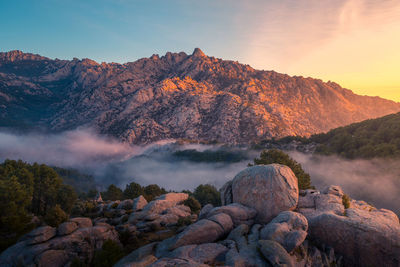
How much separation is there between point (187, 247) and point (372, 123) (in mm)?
113179

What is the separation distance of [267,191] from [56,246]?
27463 mm

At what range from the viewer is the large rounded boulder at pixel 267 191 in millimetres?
25016

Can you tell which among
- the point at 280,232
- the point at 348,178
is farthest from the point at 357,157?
the point at 280,232

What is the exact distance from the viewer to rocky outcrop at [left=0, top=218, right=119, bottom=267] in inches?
983

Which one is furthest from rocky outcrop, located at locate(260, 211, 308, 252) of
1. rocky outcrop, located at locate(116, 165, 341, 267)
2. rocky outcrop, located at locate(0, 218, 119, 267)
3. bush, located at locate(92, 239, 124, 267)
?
rocky outcrop, located at locate(0, 218, 119, 267)

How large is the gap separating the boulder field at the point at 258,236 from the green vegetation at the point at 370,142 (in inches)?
2157

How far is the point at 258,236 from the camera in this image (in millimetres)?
20000

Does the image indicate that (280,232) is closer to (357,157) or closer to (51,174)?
(51,174)

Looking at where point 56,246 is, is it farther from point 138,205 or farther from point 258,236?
point 258,236

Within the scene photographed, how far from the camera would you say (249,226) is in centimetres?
2362

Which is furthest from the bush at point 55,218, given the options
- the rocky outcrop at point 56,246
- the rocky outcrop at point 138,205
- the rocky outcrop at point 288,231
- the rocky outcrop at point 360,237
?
the rocky outcrop at point 360,237

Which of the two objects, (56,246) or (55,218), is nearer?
(56,246)

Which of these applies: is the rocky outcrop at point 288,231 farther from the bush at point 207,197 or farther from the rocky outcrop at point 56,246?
the bush at point 207,197

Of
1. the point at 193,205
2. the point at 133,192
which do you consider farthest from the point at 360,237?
the point at 133,192
